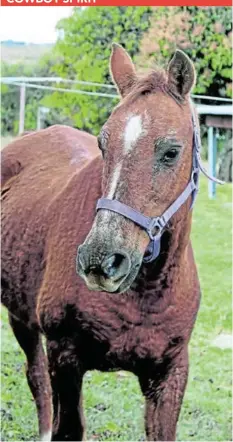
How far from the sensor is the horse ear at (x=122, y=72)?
2068 millimetres

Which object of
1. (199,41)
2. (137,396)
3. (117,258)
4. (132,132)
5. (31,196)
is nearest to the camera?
(117,258)

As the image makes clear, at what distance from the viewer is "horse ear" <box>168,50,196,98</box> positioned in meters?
1.94

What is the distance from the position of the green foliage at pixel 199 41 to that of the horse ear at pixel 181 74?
392 cm

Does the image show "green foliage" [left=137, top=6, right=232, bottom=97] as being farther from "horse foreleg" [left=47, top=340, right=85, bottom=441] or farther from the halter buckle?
the halter buckle

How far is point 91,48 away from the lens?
6.47m

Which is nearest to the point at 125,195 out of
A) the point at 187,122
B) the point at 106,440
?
the point at 187,122

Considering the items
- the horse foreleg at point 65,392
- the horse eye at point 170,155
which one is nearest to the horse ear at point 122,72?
the horse eye at point 170,155

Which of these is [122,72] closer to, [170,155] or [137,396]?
[170,155]

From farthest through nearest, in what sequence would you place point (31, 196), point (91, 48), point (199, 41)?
point (91, 48)
point (199, 41)
point (31, 196)

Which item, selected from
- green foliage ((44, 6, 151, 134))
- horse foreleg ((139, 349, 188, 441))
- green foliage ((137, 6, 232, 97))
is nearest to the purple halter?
horse foreleg ((139, 349, 188, 441))

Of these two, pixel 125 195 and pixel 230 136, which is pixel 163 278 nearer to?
pixel 125 195

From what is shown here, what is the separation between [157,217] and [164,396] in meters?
0.61

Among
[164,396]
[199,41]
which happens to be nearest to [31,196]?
[164,396]

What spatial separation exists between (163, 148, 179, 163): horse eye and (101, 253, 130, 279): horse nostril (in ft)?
0.91
